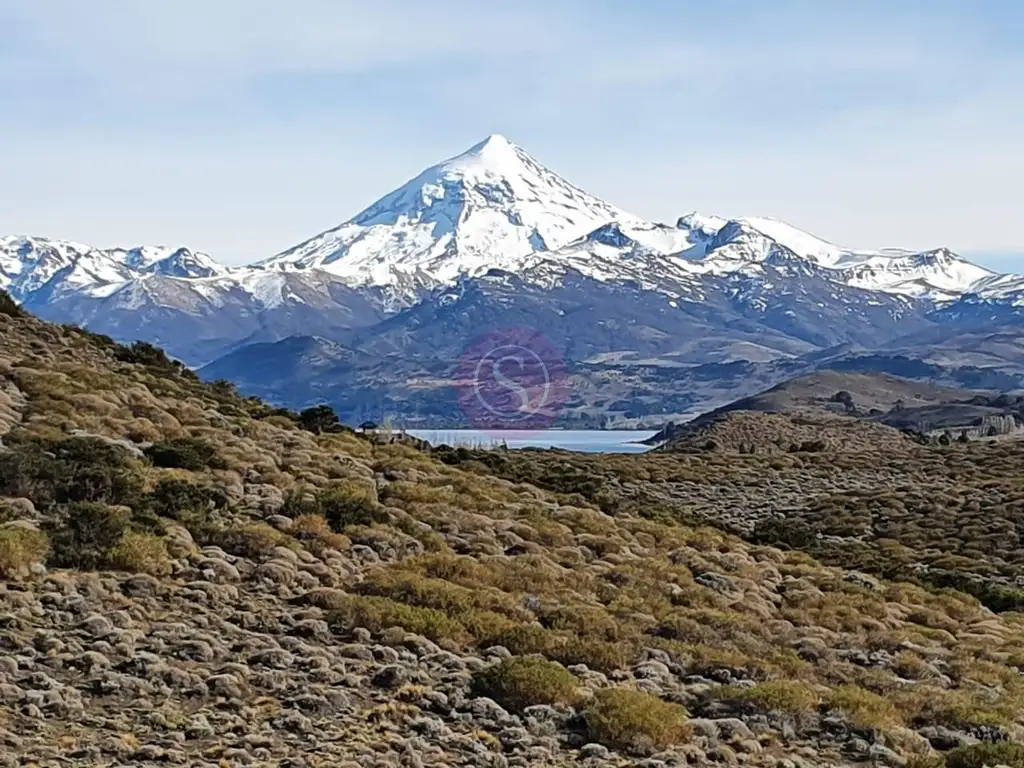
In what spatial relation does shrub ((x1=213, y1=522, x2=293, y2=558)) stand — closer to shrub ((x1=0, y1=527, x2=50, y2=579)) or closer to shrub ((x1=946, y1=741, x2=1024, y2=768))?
shrub ((x1=0, y1=527, x2=50, y2=579))

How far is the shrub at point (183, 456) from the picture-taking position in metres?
24.8

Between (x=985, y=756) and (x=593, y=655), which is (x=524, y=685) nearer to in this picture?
(x=593, y=655)

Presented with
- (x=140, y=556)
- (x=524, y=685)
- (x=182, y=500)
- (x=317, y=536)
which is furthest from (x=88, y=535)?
(x=524, y=685)

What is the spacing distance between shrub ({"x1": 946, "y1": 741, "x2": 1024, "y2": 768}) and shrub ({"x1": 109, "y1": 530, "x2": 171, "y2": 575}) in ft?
35.6

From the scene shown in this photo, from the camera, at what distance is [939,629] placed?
25078 mm

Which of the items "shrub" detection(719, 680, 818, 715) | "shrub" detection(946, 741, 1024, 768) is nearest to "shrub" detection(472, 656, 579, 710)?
"shrub" detection(719, 680, 818, 715)

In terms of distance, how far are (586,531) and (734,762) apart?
14.9 meters

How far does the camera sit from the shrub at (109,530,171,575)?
17.4 metres

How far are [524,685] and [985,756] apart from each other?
540cm

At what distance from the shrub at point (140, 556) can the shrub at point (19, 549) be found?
997 millimetres

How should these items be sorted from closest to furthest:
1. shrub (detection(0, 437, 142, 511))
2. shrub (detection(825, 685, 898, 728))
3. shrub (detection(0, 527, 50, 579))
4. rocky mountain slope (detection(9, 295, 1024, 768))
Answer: rocky mountain slope (detection(9, 295, 1024, 768)), shrub (detection(825, 685, 898, 728)), shrub (detection(0, 527, 50, 579)), shrub (detection(0, 437, 142, 511))

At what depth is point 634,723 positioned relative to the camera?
14000 millimetres

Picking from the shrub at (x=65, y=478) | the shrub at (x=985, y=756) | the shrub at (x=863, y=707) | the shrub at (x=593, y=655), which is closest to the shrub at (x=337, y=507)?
the shrub at (x=65, y=478)

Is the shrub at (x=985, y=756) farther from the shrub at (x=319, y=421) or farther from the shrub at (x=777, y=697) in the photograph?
the shrub at (x=319, y=421)
